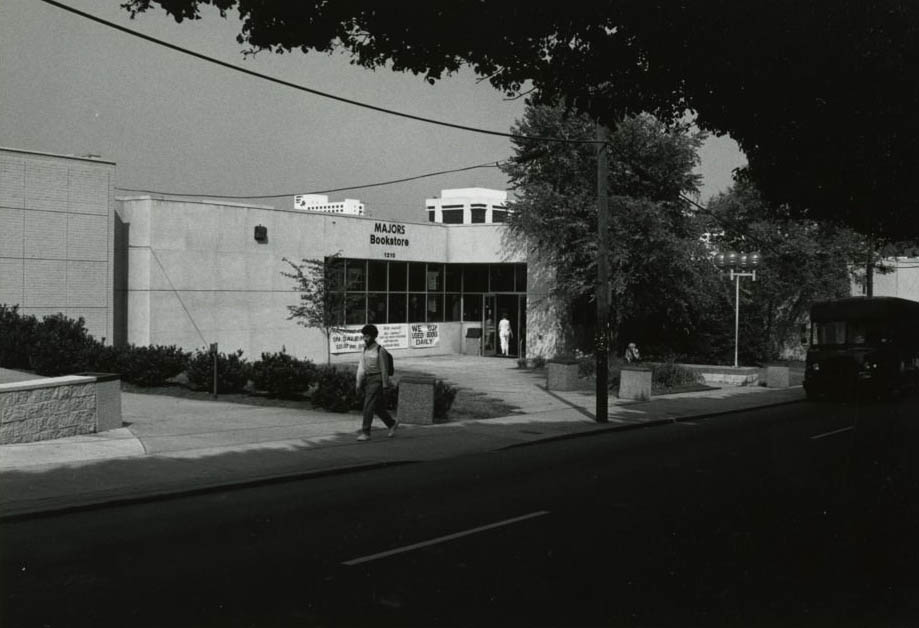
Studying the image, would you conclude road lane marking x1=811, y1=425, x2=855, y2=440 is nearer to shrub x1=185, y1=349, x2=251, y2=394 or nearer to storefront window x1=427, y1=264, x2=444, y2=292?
shrub x1=185, y1=349, x2=251, y2=394

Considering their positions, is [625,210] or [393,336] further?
[393,336]

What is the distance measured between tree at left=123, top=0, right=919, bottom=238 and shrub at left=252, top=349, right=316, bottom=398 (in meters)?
9.20

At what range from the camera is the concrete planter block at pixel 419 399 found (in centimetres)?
1662

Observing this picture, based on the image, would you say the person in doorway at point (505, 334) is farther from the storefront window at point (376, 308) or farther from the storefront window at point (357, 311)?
the storefront window at point (357, 311)

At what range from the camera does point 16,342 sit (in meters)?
20.1

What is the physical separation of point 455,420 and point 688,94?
882 cm

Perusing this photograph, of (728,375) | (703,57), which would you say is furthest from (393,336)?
(703,57)

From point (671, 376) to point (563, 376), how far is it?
4.46 metres

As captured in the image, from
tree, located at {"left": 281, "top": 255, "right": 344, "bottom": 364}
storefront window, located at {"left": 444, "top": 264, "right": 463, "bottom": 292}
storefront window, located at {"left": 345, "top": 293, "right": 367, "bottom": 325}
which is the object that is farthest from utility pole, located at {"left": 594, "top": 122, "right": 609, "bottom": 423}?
storefront window, located at {"left": 444, "top": 264, "right": 463, "bottom": 292}

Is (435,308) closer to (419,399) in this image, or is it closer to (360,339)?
(360,339)

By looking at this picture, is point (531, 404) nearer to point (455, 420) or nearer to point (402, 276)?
point (455, 420)

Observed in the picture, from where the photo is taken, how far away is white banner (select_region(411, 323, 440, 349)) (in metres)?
36.5

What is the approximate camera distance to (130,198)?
26.2m

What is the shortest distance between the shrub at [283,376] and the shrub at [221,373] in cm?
42
